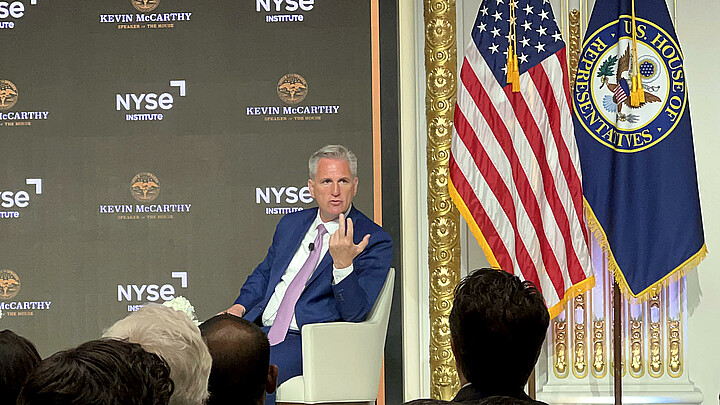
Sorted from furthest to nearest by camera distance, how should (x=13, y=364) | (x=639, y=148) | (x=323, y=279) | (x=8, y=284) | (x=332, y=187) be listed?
(x=8, y=284)
(x=332, y=187)
(x=323, y=279)
(x=639, y=148)
(x=13, y=364)

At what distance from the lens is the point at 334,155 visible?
4.57 meters

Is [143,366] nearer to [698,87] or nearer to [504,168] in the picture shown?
[504,168]

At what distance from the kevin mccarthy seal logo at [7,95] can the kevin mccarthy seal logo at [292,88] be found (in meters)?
1.62

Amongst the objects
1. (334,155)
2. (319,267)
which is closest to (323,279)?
(319,267)

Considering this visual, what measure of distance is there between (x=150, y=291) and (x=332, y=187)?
1257 mm

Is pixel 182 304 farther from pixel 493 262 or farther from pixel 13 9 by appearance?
pixel 13 9

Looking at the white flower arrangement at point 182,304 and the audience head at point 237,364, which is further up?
the audience head at point 237,364

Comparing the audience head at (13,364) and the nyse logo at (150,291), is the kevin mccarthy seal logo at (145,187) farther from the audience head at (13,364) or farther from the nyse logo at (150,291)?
the audience head at (13,364)

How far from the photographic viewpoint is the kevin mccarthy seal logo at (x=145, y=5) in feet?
15.6

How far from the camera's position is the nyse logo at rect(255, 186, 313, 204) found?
461cm

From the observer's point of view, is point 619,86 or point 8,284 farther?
point 8,284

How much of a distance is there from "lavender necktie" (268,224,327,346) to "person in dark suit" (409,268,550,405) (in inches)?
92.9

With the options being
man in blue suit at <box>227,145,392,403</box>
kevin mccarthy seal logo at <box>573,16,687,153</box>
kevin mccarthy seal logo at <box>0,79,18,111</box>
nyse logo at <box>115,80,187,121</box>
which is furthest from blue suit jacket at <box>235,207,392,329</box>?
kevin mccarthy seal logo at <box>0,79,18,111</box>

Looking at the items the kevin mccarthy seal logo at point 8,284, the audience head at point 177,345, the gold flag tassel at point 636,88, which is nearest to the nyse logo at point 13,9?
the kevin mccarthy seal logo at point 8,284
